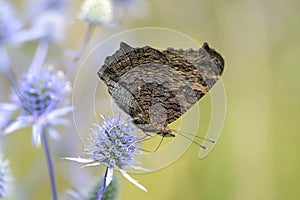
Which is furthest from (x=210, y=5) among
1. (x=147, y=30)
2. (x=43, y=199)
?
(x=43, y=199)

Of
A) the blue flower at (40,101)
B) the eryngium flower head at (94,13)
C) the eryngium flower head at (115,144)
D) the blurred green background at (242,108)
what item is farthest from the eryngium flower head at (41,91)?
the blurred green background at (242,108)

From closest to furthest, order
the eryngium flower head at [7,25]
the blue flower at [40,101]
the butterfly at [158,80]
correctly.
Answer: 1. the butterfly at [158,80]
2. the blue flower at [40,101]
3. the eryngium flower head at [7,25]

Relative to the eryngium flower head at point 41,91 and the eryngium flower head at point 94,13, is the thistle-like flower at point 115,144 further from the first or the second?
the eryngium flower head at point 94,13

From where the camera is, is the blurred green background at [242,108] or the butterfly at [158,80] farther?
the blurred green background at [242,108]

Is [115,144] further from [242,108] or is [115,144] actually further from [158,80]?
[242,108]

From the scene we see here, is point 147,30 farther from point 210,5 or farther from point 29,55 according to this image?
point 29,55

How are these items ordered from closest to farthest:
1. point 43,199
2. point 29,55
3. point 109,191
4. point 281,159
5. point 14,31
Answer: point 109,191, point 14,31, point 29,55, point 43,199, point 281,159
